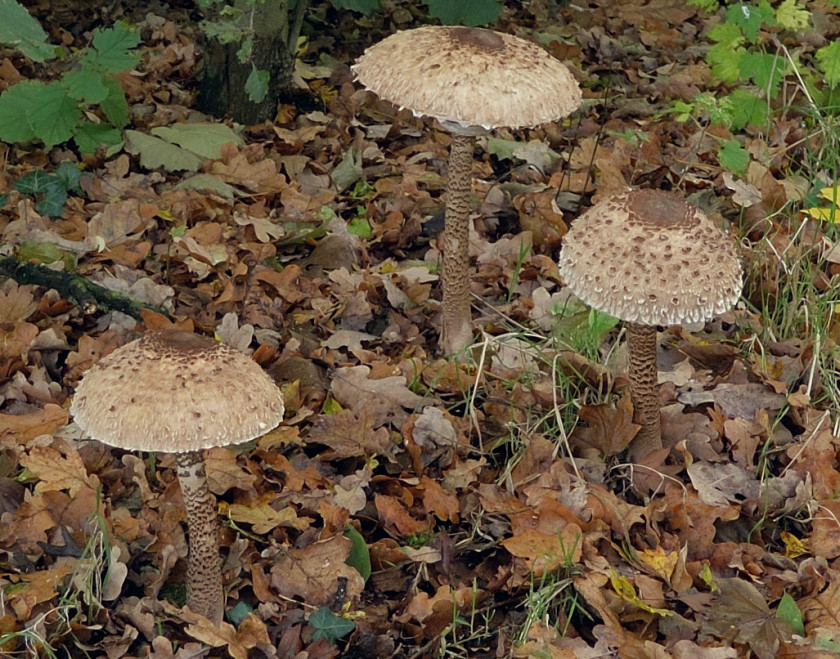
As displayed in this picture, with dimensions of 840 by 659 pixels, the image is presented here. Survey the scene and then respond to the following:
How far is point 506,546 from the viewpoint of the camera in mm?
3324

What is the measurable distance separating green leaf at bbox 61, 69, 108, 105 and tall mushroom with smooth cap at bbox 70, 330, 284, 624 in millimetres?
2479

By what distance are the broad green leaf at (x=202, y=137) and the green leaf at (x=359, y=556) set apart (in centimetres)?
296

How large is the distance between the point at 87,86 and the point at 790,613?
410 centimetres

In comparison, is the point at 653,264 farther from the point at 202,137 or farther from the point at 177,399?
the point at 202,137

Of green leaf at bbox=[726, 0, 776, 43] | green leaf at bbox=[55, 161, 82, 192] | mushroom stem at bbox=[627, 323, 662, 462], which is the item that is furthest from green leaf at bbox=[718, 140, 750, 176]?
green leaf at bbox=[55, 161, 82, 192]

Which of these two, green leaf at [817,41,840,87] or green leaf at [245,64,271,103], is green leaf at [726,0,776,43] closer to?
green leaf at [817,41,840,87]

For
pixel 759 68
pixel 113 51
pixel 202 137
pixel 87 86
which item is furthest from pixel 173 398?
pixel 759 68

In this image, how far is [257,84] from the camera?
19.1ft

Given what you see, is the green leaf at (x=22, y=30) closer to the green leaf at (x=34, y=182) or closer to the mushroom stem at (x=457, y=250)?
the green leaf at (x=34, y=182)

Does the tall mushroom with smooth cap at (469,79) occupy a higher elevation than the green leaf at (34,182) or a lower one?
higher

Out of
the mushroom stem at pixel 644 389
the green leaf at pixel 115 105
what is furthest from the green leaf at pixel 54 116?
the mushroom stem at pixel 644 389

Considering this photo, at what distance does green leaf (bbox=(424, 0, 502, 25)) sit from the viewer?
591 cm

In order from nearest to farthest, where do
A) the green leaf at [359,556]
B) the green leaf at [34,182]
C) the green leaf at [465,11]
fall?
the green leaf at [359,556] → the green leaf at [34,182] → the green leaf at [465,11]

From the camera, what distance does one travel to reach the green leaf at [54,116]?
503 centimetres
